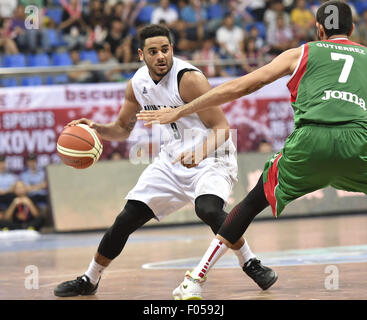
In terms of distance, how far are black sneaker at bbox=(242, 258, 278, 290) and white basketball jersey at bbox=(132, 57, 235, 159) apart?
100 centimetres

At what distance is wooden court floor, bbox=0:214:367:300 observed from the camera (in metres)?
6.44

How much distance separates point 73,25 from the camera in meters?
16.8

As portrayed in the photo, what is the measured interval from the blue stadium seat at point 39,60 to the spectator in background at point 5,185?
2.53 meters

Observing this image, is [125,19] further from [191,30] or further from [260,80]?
[260,80]

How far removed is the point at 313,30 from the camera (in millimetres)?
17516

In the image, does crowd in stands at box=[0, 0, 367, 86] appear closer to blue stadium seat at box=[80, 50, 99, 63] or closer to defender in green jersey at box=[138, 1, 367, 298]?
blue stadium seat at box=[80, 50, 99, 63]

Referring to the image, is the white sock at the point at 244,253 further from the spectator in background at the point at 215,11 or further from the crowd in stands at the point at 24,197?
the spectator in background at the point at 215,11

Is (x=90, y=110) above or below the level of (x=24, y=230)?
above

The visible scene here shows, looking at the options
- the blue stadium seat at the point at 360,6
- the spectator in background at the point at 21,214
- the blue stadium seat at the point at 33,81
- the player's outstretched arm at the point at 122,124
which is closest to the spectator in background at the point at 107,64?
the blue stadium seat at the point at 33,81

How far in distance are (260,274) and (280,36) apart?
11.9 m

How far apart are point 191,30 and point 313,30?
279 centimetres

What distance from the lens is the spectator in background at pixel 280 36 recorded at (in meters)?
17.2

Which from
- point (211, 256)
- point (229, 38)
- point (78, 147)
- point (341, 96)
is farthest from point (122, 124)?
point (229, 38)
